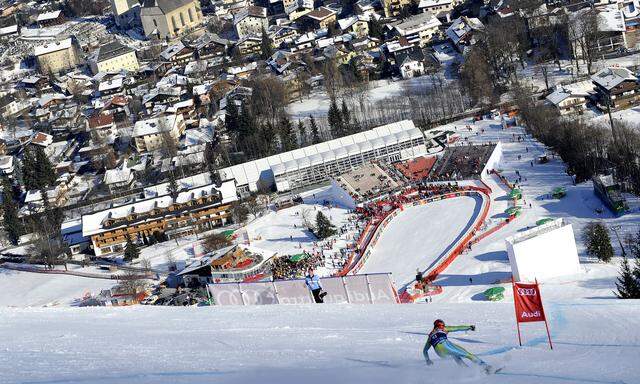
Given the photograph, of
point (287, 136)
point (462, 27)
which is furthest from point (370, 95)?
point (462, 27)

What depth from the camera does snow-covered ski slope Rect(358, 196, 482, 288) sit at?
16219 mm

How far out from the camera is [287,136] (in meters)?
25.8

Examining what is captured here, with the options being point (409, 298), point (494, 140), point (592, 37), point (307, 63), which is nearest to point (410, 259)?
point (409, 298)

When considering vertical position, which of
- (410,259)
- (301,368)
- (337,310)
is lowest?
(410,259)

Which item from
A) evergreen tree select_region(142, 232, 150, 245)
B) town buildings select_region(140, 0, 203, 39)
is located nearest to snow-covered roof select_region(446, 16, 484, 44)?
town buildings select_region(140, 0, 203, 39)

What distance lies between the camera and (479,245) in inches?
637

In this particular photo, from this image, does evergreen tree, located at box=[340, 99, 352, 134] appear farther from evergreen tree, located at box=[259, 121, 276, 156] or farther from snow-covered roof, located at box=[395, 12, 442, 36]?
snow-covered roof, located at box=[395, 12, 442, 36]

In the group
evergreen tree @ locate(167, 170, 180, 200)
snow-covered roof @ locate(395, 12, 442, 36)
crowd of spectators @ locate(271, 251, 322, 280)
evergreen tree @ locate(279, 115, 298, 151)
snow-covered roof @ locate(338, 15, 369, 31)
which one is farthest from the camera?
snow-covered roof @ locate(338, 15, 369, 31)

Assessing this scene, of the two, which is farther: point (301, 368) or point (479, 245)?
point (479, 245)

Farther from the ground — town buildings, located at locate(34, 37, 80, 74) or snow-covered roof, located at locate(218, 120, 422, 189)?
town buildings, located at locate(34, 37, 80, 74)

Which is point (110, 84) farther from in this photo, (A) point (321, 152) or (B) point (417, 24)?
(A) point (321, 152)

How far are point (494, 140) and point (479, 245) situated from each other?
289 inches

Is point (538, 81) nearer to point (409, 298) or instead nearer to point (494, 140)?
point (494, 140)

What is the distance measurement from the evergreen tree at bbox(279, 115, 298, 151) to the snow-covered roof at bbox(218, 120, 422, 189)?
128 cm
